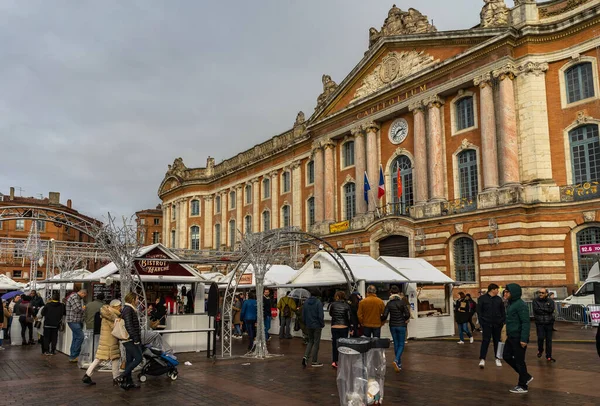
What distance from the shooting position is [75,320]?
13.6 m

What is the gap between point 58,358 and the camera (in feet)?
47.8

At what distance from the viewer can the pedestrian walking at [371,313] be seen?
11781mm

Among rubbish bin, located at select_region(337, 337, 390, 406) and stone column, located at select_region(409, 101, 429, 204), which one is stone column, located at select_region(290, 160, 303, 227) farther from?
rubbish bin, located at select_region(337, 337, 390, 406)

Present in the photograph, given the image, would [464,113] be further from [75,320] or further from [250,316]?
[75,320]

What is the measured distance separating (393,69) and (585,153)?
39.9 ft

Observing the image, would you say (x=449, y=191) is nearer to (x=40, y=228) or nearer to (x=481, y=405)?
(x=481, y=405)

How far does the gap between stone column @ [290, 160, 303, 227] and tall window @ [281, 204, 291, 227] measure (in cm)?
150

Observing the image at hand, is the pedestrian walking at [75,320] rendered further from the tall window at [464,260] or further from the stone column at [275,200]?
the stone column at [275,200]

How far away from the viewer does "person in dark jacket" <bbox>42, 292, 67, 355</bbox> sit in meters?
15.2

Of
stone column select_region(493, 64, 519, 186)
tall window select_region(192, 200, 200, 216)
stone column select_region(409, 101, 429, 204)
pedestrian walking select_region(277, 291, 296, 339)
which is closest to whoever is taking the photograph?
pedestrian walking select_region(277, 291, 296, 339)

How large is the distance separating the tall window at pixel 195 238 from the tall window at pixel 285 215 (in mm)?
15115

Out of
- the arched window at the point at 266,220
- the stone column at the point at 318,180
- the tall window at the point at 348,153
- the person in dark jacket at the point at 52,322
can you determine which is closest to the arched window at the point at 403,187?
the tall window at the point at 348,153

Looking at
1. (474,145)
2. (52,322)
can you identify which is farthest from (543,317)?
(474,145)

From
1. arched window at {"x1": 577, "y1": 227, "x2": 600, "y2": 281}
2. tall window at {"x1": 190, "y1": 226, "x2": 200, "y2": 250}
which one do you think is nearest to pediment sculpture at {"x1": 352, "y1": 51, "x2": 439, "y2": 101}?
arched window at {"x1": 577, "y1": 227, "x2": 600, "y2": 281}
